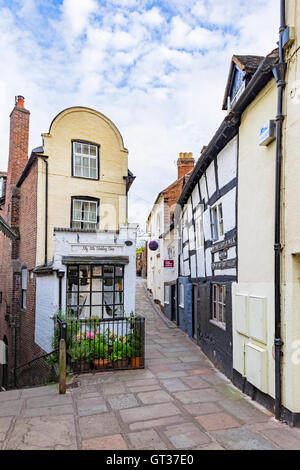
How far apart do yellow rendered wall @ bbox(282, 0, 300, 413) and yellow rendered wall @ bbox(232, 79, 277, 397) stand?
1.31ft

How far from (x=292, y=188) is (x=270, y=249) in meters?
1.15

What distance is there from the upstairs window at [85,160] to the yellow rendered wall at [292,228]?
344 inches

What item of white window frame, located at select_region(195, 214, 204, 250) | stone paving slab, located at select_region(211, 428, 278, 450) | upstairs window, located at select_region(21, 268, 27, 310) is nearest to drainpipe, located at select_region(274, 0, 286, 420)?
stone paving slab, located at select_region(211, 428, 278, 450)

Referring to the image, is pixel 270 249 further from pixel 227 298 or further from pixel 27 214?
pixel 27 214

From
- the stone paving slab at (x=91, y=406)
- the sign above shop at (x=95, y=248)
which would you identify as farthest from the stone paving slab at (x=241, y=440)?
the sign above shop at (x=95, y=248)

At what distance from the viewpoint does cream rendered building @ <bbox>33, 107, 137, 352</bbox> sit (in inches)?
400

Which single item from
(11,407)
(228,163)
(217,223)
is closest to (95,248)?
(217,223)

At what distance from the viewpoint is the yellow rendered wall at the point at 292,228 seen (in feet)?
16.3

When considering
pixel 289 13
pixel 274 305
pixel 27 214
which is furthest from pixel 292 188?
pixel 27 214

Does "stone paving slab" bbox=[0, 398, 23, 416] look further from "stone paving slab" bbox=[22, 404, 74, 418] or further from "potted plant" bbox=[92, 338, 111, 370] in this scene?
"potted plant" bbox=[92, 338, 111, 370]

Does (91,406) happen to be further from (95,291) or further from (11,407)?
(95,291)

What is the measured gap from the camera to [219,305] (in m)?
8.95

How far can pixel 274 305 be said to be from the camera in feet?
18.0

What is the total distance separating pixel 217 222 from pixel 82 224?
219 inches
